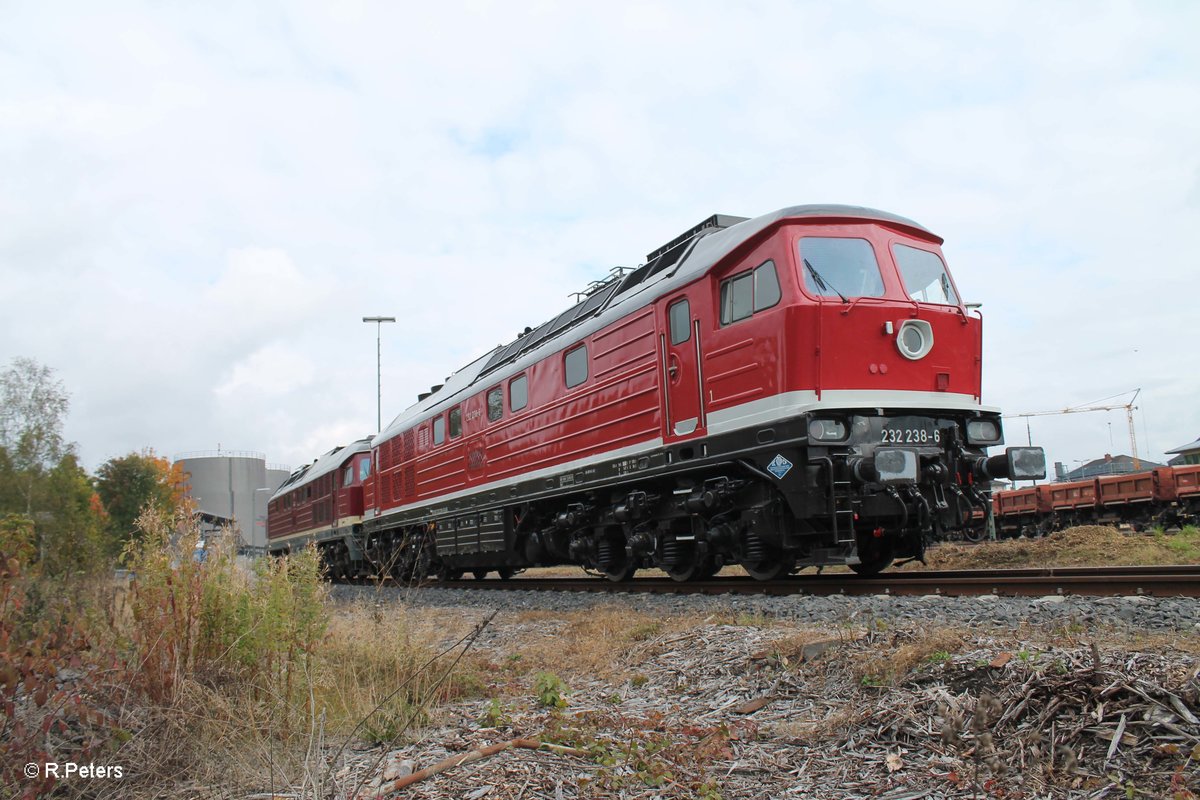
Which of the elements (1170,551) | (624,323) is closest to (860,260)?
(624,323)

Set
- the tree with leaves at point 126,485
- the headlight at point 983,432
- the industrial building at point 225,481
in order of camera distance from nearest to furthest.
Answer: the headlight at point 983,432
the tree with leaves at point 126,485
the industrial building at point 225,481

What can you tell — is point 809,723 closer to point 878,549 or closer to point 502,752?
point 502,752

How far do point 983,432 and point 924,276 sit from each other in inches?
67.0

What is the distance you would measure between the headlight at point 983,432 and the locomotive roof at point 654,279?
6.86 feet

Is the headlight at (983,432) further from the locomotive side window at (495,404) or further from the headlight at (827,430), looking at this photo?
the locomotive side window at (495,404)

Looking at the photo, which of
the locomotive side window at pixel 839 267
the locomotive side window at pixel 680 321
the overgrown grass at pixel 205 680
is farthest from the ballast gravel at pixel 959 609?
the locomotive side window at pixel 839 267

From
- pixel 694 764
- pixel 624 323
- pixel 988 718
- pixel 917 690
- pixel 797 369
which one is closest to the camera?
pixel 988 718

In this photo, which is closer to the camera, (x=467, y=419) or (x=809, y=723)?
(x=809, y=723)

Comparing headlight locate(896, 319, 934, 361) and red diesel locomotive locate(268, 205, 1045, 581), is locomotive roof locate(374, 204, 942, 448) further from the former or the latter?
headlight locate(896, 319, 934, 361)

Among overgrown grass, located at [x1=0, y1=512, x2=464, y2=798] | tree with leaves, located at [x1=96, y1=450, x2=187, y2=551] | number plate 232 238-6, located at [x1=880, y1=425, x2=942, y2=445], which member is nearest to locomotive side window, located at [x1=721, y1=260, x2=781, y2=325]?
number plate 232 238-6, located at [x1=880, y1=425, x2=942, y2=445]

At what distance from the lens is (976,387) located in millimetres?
8617

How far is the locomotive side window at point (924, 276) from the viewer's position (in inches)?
338

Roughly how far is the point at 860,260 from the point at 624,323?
301cm

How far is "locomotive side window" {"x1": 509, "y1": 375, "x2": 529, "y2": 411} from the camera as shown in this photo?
12906 mm
